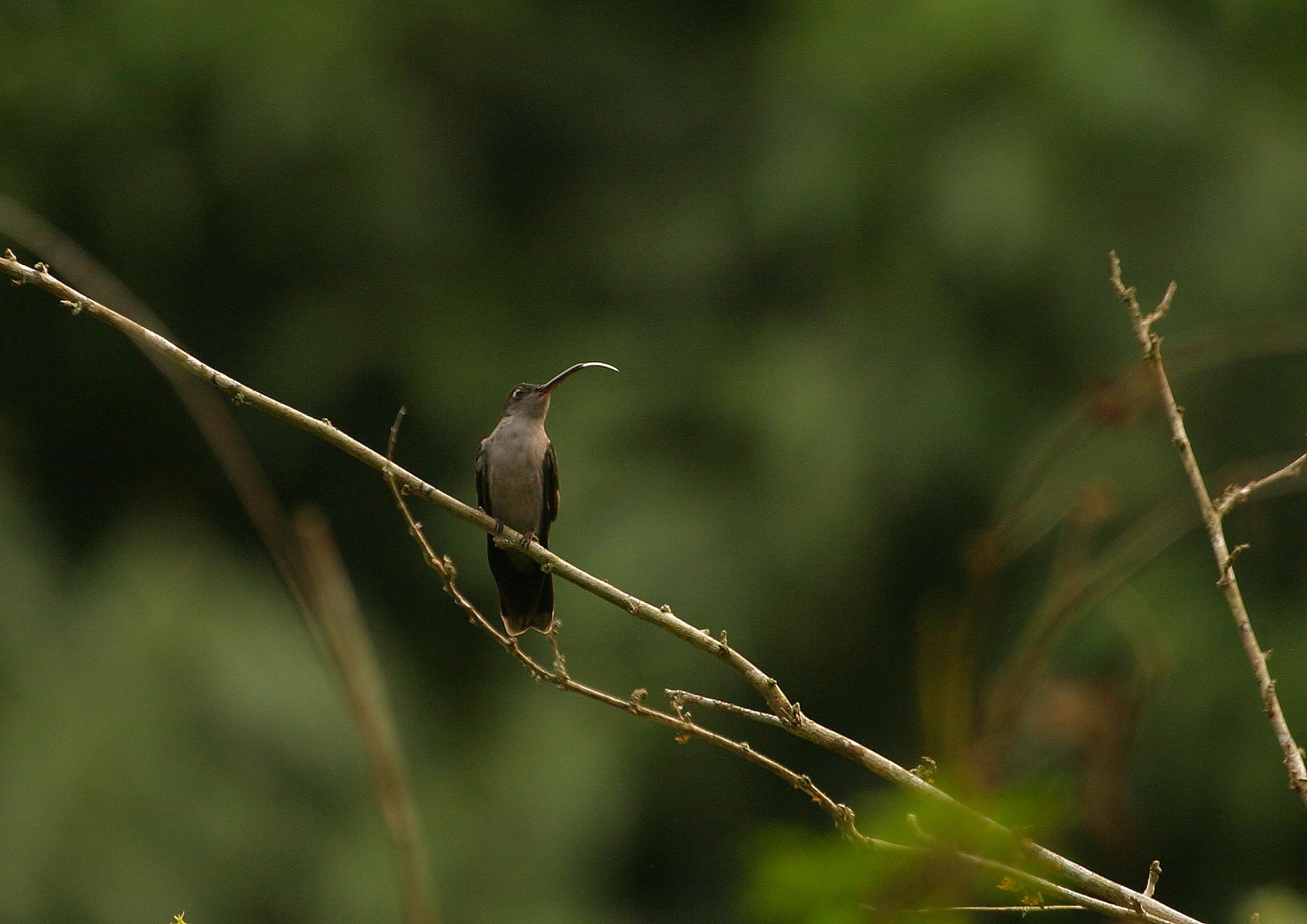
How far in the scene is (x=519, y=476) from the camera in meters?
6.24

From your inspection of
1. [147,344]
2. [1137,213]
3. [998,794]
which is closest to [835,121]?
[1137,213]

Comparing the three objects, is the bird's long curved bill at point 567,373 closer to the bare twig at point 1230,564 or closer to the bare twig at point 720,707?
the bare twig at point 720,707

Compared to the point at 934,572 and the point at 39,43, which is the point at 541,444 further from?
the point at 39,43

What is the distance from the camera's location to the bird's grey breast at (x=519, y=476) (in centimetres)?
624

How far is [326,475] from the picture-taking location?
43.7 feet

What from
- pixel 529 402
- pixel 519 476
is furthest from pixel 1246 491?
pixel 529 402

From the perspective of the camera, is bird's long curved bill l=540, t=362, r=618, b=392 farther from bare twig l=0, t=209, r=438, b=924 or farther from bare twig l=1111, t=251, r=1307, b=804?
bare twig l=0, t=209, r=438, b=924

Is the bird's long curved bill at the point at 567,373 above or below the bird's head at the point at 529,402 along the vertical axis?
below

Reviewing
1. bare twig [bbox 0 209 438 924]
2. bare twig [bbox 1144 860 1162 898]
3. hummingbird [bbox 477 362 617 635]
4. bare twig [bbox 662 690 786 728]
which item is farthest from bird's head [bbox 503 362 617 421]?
bare twig [bbox 0 209 438 924]

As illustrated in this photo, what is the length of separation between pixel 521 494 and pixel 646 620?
10.5 feet

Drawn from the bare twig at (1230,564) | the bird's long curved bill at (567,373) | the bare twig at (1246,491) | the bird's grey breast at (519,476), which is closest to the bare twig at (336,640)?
the bare twig at (1230,564)

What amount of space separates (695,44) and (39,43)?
555 centimetres

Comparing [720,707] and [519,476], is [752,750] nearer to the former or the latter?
[720,707]

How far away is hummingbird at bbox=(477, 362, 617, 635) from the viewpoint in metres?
6.08
